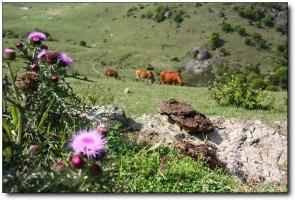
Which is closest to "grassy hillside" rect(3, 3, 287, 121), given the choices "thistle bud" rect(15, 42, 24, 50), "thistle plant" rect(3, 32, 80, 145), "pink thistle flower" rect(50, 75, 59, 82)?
"thistle bud" rect(15, 42, 24, 50)

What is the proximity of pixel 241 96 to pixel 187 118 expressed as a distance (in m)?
1.80

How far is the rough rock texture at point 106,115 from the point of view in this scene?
5281 millimetres

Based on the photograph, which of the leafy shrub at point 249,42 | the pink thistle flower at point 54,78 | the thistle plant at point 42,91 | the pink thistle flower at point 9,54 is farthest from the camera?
the leafy shrub at point 249,42

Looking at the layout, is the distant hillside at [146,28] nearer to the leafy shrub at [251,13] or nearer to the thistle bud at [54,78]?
the leafy shrub at [251,13]

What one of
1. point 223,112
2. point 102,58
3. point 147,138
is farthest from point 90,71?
point 147,138

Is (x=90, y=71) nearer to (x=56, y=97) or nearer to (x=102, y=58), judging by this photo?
(x=102, y=58)

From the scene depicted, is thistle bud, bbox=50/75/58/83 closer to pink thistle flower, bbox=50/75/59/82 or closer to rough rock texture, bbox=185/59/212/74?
pink thistle flower, bbox=50/75/59/82

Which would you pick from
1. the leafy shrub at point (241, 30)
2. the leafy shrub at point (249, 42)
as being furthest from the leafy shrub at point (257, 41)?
the leafy shrub at point (241, 30)

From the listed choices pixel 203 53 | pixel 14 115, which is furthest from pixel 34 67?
pixel 203 53

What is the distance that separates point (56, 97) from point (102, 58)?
12196 mm

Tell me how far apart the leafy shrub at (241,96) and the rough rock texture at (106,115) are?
2.23 meters

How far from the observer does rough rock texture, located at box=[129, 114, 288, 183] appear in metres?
5.14

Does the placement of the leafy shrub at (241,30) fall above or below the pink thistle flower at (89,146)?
below

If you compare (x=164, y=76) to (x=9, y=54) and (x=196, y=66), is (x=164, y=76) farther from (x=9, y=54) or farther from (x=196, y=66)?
(x=9, y=54)
